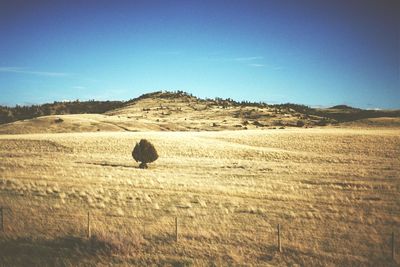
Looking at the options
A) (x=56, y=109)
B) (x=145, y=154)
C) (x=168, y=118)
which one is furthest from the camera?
(x=56, y=109)

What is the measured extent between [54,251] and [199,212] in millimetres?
8269

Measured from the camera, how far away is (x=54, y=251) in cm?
1375

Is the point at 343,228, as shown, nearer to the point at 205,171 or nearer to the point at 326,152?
the point at 205,171

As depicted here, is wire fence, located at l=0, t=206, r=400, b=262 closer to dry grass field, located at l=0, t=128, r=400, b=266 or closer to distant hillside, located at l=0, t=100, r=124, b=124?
dry grass field, located at l=0, t=128, r=400, b=266

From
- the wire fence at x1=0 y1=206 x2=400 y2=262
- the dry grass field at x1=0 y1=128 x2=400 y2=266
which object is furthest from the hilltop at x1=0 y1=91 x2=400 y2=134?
the wire fence at x1=0 y1=206 x2=400 y2=262

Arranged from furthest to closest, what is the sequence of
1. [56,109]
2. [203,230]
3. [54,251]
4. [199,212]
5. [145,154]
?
[56,109], [145,154], [199,212], [203,230], [54,251]

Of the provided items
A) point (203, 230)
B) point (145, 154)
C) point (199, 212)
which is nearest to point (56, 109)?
point (145, 154)

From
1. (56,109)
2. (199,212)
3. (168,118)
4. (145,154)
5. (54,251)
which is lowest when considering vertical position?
(199,212)

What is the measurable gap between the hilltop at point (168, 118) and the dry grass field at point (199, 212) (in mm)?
42183

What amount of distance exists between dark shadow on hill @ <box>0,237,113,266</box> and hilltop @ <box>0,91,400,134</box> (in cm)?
6783

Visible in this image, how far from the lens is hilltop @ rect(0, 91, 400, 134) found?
8344cm

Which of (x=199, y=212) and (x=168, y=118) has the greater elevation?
(x=168, y=118)

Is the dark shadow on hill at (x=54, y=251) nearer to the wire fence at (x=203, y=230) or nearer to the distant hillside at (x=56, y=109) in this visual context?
the wire fence at (x=203, y=230)

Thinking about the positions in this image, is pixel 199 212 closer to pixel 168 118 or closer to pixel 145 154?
pixel 145 154
